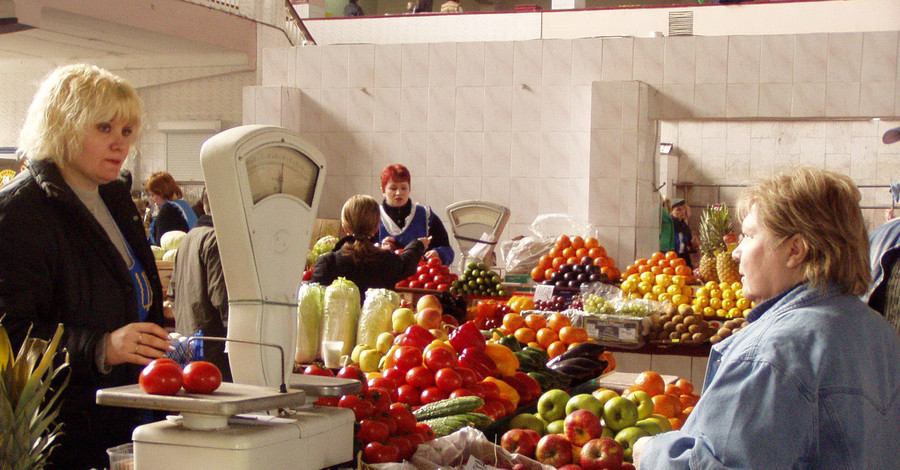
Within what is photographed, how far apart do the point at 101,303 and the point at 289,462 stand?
79 centimetres

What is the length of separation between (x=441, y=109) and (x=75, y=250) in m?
5.78

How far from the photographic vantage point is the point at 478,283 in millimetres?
5164

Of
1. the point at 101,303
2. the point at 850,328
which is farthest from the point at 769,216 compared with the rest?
the point at 101,303

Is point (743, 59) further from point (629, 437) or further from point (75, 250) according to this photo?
point (75, 250)

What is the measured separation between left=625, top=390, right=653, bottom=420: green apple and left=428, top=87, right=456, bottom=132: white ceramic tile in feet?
16.9

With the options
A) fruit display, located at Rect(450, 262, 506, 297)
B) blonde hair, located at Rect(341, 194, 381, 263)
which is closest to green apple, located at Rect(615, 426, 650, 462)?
blonde hair, located at Rect(341, 194, 381, 263)

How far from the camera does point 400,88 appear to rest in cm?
770

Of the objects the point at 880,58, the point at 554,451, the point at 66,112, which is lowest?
the point at 554,451

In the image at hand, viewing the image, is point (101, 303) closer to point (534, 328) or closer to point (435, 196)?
point (534, 328)

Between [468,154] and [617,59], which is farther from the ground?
[617,59]

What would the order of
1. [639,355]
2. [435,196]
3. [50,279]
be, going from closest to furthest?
1. [50,279]
2. [639,355]
3. [435,196]

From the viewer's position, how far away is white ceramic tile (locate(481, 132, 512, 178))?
7.50m

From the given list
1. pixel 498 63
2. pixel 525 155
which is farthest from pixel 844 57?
pixel 498 63

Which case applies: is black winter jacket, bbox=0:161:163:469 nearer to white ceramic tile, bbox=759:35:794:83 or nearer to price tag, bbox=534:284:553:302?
price tag, bbox=534:284:553:302
